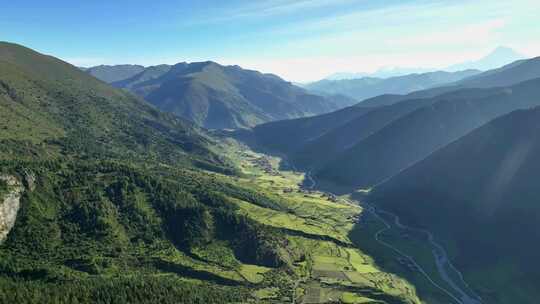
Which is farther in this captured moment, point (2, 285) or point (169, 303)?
point (169, 303)

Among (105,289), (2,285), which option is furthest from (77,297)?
(2,285)

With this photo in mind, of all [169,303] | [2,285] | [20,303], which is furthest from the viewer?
[169,303]

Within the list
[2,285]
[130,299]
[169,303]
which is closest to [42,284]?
[2,285]

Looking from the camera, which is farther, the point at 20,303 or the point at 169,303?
the point at 169,303

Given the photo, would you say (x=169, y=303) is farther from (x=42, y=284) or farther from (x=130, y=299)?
(x=42, y=284)

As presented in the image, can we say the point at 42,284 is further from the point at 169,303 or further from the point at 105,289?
the point at 169,303

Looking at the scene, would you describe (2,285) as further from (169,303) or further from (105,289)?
(169,303)

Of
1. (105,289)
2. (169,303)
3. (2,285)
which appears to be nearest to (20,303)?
(2,285)

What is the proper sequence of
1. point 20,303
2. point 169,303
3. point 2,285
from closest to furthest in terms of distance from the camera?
point 20,303, point 2,285, point 169,303
